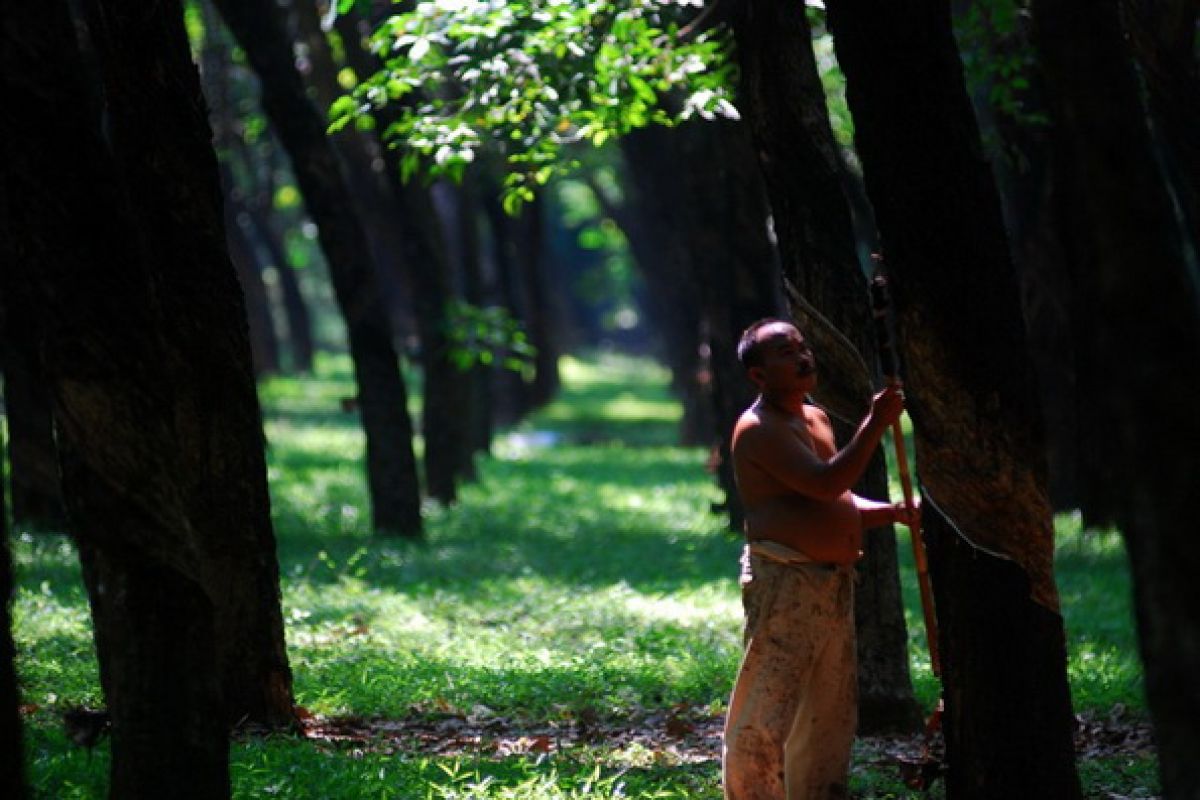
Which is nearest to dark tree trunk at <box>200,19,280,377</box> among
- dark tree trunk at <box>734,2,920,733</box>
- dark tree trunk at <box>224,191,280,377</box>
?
dark tree trunk at <box>224,191,280,377</box>

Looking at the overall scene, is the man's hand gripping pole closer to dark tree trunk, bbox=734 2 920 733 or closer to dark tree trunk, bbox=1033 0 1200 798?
dark tree trunk, bbox=734 2 920 733

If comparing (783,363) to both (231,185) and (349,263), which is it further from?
(231,185)

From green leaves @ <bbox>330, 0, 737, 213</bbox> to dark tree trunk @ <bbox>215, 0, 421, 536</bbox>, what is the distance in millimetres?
5029

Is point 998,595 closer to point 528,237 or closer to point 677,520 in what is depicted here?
point 677,520

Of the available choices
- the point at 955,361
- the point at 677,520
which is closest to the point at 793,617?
the point at 955,361

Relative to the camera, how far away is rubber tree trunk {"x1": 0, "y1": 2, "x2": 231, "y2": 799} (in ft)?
18.3

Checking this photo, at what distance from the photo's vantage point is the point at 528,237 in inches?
1298

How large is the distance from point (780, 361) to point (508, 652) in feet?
16.9

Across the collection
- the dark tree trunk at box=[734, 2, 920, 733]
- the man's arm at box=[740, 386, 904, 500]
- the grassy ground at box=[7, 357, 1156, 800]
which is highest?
the dark tree trunk at box=[734, 2, 920, 733]

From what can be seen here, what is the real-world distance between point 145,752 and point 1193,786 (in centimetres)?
319

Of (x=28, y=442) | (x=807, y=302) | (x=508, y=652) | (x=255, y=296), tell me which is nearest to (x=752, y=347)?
(x=807, y=302)

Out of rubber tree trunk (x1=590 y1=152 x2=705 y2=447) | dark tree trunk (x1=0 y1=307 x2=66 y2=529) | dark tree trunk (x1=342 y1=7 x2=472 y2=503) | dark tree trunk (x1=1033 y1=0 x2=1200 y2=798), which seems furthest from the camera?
rubber tree trunk (x1=590 y1=152 x2=705 y2=447)

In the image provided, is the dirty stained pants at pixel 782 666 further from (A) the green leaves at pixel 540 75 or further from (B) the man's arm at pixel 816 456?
(A) the green leaves at pixel 540 75

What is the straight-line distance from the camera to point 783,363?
6.55m
